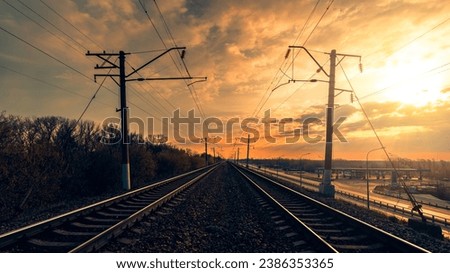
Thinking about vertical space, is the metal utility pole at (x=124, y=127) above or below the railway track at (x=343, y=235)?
above

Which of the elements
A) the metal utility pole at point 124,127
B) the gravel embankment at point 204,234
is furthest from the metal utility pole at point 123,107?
the gravel embankment at point 204,234

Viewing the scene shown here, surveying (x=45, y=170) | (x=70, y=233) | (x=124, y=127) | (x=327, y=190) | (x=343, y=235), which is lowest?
(x=327, y=190)

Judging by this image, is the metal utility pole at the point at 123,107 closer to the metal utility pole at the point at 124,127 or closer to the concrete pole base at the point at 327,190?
the metal utility pole at the point at 124,127

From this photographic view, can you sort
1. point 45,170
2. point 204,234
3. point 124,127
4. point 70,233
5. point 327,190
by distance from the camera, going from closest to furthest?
point 70,233 → point 204,234 → point 45,170 → point 124,127 → point 327,190

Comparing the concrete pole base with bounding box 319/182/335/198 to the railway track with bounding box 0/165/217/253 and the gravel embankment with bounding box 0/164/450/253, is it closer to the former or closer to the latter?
the gravel embankment with bounding box 0/164/450/253

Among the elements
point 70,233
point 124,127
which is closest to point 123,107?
point 124,127

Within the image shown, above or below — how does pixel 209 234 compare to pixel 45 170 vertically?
below

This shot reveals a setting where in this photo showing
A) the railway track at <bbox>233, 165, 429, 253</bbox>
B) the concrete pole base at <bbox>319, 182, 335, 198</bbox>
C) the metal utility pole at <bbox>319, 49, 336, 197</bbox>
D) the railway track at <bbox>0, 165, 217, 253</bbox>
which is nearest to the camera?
the railway track at <bbox>0, 165, 217, 253</bbox>

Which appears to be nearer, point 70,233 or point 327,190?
point 70,233

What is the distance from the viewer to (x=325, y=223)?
9.12m

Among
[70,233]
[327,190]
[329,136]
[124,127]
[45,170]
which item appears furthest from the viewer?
[327,190]

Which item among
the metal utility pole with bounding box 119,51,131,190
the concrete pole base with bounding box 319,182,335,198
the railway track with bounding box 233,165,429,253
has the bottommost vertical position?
the concrete pole base with bounding box 319,182,335,198

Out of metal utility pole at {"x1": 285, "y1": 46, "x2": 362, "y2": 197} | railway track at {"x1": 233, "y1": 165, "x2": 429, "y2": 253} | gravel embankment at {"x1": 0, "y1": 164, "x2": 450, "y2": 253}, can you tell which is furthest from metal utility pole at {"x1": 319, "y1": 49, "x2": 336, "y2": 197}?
gravel embankment at {"x1": 0, "y1": 164, "x2": 450, "y2": 253}

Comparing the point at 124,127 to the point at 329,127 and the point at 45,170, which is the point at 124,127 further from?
the point at 329,127
